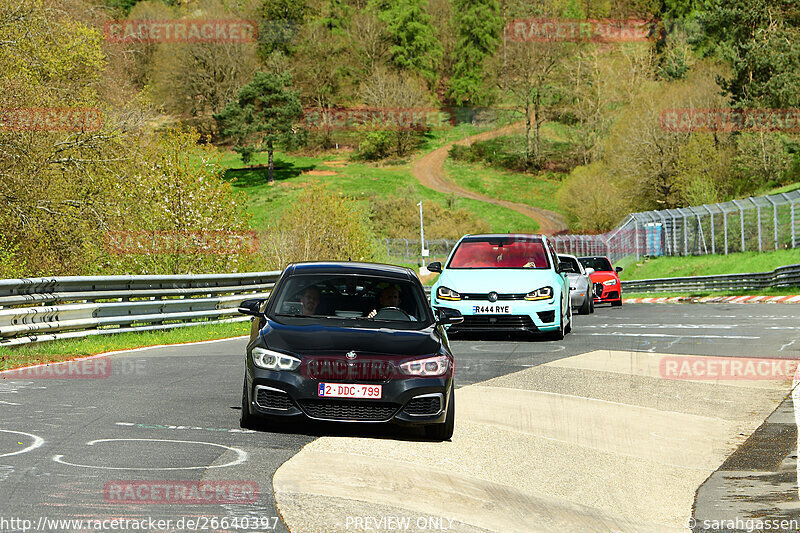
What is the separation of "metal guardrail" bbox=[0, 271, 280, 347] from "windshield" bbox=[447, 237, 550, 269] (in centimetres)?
550

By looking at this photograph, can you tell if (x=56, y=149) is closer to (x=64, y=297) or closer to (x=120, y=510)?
(x=64, y=297)

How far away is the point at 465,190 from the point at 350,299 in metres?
101

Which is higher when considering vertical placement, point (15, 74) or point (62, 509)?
point (15, 74)

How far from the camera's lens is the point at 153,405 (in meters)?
9.45

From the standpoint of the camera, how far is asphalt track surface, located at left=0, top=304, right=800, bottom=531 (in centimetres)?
536

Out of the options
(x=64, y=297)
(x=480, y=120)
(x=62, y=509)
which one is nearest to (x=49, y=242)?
(x=64, y=297)

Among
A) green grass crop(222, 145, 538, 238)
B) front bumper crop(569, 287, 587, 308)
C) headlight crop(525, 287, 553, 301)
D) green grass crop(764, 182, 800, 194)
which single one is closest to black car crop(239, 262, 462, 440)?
headlight crop(525, 287, 553, 301)

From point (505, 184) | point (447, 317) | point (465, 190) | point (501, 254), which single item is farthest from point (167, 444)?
point (505, 184)

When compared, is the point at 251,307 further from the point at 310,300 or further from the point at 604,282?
the point at 604,282

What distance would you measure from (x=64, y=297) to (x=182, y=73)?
112923 millimetres

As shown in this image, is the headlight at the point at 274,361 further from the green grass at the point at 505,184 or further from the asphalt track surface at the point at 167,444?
the green grass at the point at 505,184

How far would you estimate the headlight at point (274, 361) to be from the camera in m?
7.74

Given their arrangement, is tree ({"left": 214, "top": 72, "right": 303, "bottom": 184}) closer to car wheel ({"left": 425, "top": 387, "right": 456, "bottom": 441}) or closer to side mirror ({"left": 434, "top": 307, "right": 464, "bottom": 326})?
side mirror ({"left": 434, "top": 307, "right": 464, "bottom": 326})

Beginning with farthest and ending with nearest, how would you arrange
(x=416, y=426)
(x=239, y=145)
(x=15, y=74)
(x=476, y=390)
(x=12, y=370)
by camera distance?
(x=239, y=145) < (x=15, y=74) < (x=12, y=370) < (x=476, y=390) < (x=416, y=426)
